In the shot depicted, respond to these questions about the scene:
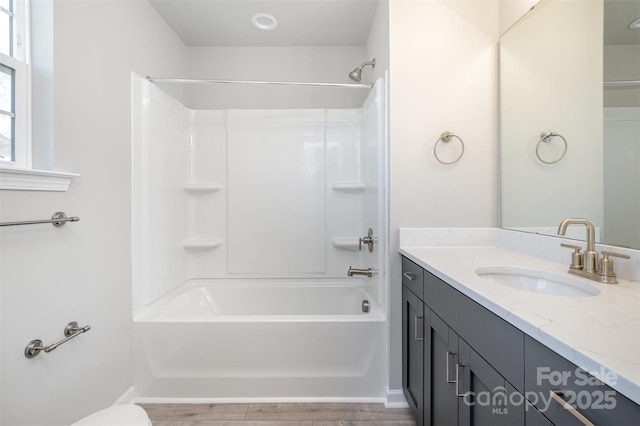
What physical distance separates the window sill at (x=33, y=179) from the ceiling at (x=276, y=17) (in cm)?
147

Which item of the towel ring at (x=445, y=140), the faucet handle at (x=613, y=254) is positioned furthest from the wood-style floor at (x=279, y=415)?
the towel ring at (x=445, y=140)

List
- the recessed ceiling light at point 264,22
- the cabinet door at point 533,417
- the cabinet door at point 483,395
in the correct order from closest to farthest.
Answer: the cabinet door at point 533,417
the cabinet door at point 483,395
the recessed ceiling light at point 264,22

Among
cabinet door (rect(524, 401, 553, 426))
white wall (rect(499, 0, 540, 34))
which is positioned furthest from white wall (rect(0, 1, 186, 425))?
white wall (rect(499, 0, 540, 34))

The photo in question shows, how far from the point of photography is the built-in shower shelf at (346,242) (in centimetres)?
235

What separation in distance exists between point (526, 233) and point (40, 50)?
2.43 metres

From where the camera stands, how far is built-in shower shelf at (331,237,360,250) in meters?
2.35

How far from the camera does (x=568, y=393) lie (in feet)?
1.82

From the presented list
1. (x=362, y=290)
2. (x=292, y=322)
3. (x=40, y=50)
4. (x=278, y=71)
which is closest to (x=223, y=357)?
(x=292, y=322)

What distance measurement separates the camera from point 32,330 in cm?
112

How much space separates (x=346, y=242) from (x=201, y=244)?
4.01 feet

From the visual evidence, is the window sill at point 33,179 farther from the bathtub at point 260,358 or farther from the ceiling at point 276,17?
the ceiling at point 276,17

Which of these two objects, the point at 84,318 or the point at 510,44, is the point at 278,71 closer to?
the point at 510,44

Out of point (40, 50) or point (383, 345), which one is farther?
point (383, 345)

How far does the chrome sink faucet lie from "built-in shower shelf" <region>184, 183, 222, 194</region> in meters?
2.23
